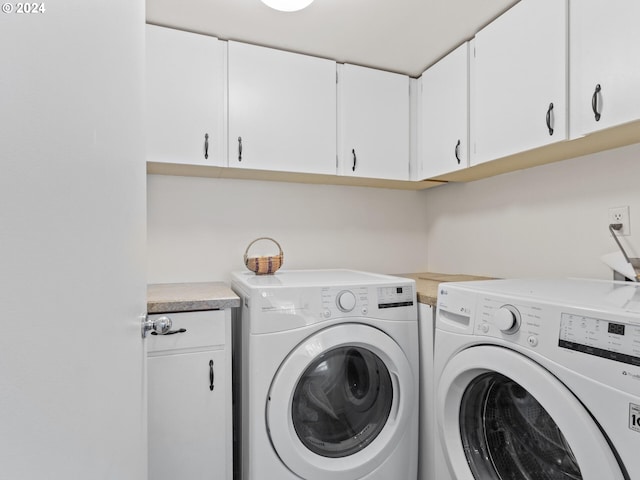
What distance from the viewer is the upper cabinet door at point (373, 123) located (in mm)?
1944

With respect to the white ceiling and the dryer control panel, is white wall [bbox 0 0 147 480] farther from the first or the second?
the white ceiling

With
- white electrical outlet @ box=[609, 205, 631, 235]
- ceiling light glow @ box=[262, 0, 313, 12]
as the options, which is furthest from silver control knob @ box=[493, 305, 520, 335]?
ceiling light glow @ box=[262, 0, 313, 12]

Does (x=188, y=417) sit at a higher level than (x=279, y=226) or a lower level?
lower

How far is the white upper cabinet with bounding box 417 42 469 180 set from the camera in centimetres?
175

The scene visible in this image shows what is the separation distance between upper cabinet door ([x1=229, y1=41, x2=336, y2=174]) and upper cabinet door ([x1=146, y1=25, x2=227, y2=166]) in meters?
0.07

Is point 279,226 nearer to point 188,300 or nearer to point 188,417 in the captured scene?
point 188,300

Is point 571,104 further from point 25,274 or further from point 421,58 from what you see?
point 25,274

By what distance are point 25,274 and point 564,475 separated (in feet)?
4.06

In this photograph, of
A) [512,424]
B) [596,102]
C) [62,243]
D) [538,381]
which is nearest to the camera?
[62,243]

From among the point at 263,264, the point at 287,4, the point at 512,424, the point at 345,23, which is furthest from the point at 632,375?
the point at 345,23

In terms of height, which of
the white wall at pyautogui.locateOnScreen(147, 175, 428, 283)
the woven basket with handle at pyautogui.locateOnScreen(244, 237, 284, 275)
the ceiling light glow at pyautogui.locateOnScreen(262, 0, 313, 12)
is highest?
the ceiling light glow at pyautogui.locateOnScreen(262, 0, 313, 12)

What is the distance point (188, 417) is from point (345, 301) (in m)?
0.76

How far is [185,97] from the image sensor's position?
1.64m

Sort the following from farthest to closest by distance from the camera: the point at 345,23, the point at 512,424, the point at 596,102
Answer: the point at 345,23 → the point at 596,102 → the point at 512,424
